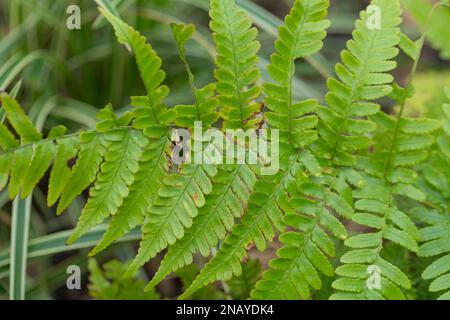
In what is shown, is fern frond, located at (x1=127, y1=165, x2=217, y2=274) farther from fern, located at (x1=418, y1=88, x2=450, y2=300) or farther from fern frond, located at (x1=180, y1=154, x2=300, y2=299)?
fern, located at (x1=418, y1=88, x2=450, y2=300)

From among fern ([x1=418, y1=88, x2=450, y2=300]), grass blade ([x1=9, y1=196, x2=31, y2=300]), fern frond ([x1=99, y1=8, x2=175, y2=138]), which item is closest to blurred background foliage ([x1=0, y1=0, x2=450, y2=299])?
grass blade ([x1=9, y1=196, x2=31, y2=300])

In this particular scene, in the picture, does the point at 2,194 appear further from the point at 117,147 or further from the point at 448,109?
the point at 448,109

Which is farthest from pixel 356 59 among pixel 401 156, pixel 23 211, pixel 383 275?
pixel 23 211

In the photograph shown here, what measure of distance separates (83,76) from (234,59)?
1089 mm

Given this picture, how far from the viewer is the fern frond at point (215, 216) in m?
1.00

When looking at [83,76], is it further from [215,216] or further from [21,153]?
[215,216]

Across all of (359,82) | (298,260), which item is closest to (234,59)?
(359,82)

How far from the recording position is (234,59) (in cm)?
101

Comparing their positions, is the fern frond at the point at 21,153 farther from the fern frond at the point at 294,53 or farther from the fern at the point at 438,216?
the fern at the point at 438,216

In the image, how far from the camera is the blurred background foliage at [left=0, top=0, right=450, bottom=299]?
5.23ft

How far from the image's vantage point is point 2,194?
1.69 m

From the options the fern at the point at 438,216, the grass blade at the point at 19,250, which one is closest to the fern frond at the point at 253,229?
the fern at the point at 438,216

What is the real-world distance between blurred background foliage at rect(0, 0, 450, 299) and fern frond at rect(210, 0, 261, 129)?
0.51 metres

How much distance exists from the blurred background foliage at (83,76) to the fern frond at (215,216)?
40 centimetres
